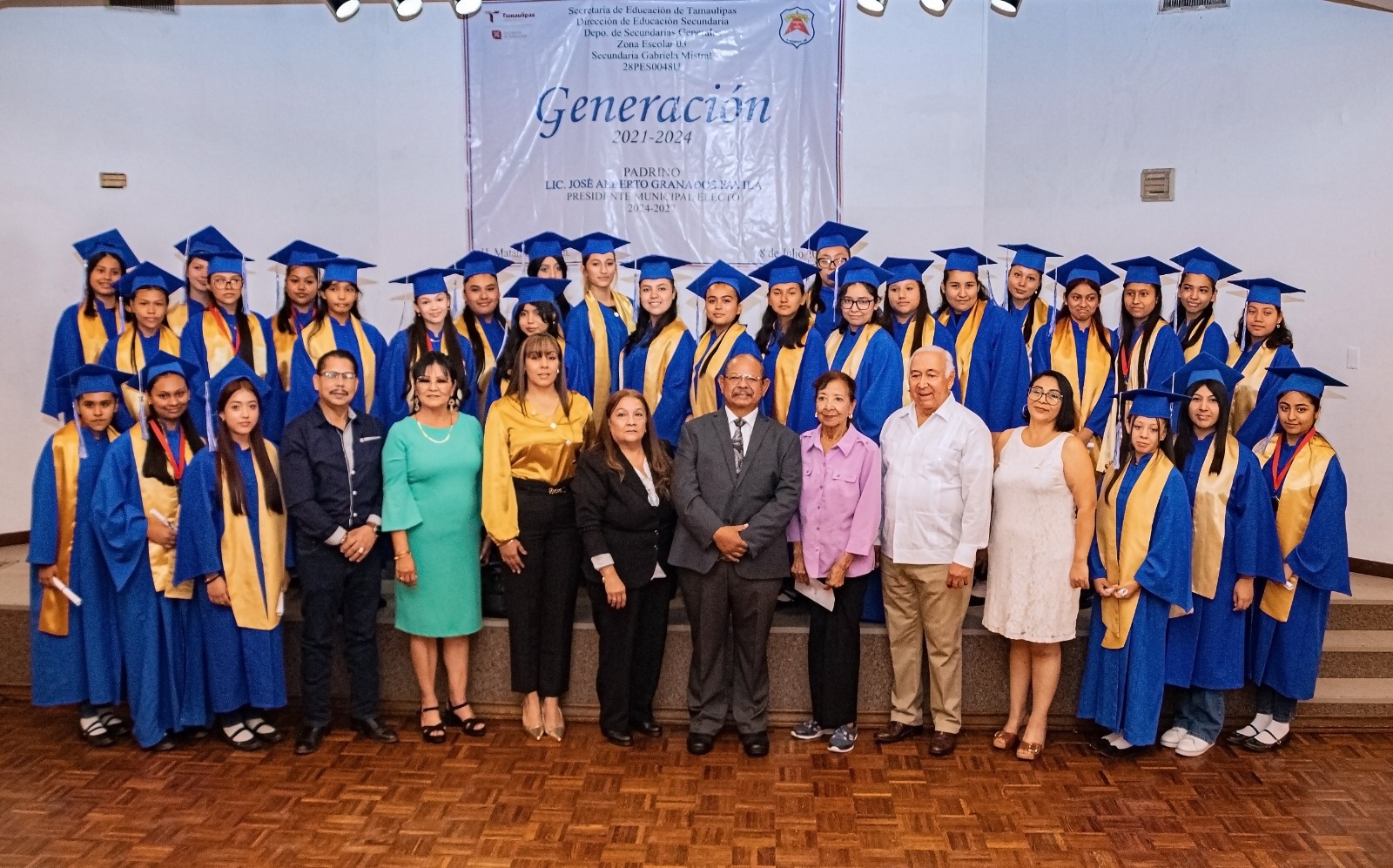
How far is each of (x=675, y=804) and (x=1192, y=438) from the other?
2300 millimetres

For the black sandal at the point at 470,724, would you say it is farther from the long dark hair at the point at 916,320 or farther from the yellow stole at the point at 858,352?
the long dark hair at the point at 916,320

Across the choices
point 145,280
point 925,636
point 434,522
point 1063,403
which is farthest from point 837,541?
point 145,280

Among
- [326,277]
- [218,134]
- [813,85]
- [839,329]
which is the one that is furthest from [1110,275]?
[218,134]

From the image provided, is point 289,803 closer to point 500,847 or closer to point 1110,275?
point 500,847

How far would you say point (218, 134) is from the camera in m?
6.22

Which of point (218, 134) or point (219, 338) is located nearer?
point (219, 338)

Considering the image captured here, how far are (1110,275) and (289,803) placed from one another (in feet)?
12.9

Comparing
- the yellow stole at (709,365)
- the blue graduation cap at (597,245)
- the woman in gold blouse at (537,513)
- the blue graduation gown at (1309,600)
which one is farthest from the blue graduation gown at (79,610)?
the blue graduation gown at (1309,600)

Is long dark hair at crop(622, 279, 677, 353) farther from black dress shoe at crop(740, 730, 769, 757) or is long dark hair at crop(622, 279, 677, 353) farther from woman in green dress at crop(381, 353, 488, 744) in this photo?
black dress shoe at crop(740, 730, 769, 757)

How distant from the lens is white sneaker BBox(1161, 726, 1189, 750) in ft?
13.2

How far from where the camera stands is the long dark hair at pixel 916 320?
4570 millimetres

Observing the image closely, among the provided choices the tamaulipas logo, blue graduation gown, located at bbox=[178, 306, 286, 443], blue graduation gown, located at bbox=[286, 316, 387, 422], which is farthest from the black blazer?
the tamaulipas logo

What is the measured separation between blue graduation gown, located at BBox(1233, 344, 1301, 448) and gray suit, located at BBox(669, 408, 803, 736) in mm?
2050

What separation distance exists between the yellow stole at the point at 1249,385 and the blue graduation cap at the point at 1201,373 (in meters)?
0.60
